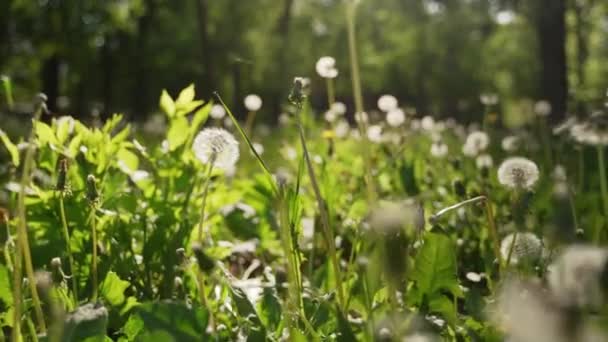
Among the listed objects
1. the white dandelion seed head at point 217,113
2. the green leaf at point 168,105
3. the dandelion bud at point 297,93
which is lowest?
the dandelion bud at point 297,93

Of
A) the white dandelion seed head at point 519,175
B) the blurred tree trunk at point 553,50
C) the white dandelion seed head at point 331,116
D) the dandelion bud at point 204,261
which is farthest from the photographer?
the blurred tree trunk at point 553,50

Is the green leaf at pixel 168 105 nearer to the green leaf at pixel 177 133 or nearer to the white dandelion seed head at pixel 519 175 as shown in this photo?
the green leaf at pixel 177 133

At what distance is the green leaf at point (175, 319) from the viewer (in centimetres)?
99

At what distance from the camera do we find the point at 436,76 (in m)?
37.0

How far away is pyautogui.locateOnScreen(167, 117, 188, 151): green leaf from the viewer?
1765 millimetres

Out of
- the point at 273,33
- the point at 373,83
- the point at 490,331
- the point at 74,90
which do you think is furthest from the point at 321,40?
the point at 490,331

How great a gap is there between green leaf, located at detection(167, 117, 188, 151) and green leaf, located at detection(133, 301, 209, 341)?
0.81 m

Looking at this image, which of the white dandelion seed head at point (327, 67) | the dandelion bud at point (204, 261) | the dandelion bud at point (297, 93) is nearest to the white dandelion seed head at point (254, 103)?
the white dandelion seed head at point (327, 67)

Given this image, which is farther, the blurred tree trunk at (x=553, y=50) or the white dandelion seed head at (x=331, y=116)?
the blurred tree trunk at (x=553, y=50)

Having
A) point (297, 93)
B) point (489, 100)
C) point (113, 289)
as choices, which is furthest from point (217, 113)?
→ point (297, 93)

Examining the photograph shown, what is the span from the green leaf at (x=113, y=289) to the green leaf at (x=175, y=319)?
0.32m

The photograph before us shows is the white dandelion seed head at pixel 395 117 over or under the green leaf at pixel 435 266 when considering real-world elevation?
over

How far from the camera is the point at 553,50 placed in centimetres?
980

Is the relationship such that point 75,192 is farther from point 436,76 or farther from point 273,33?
point 436,76
